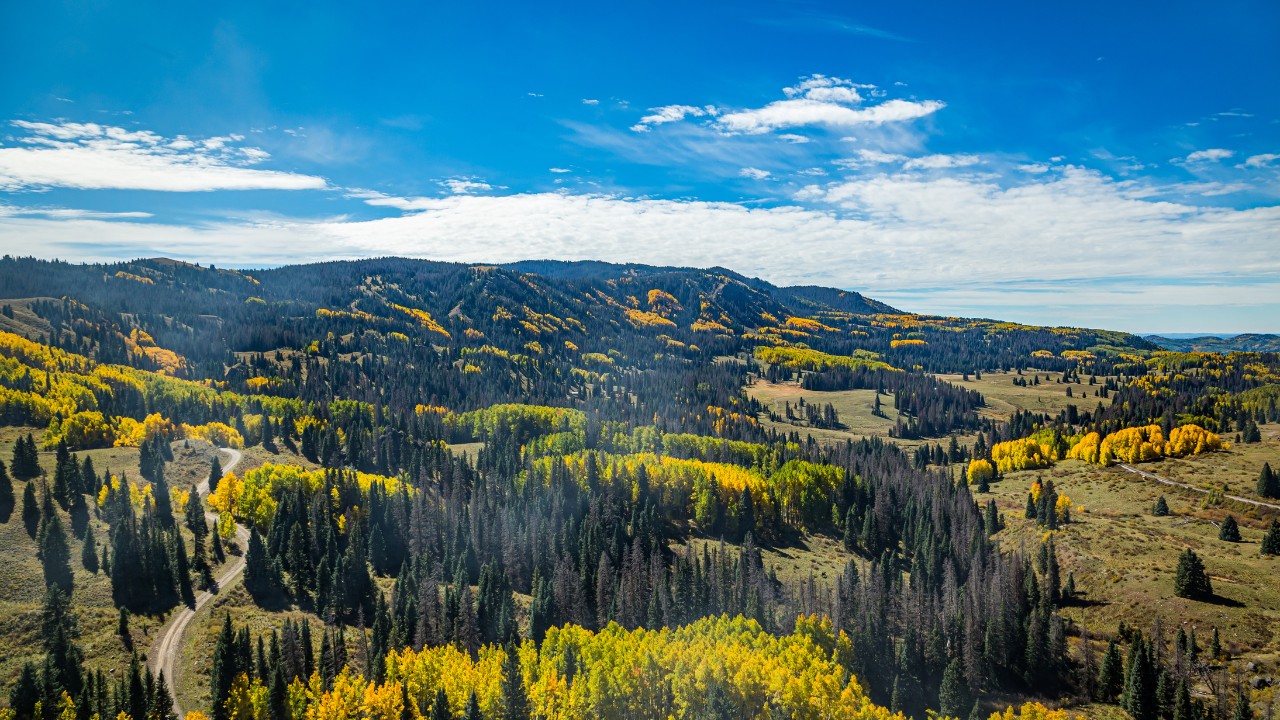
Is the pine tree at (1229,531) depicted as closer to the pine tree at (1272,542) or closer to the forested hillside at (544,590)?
the pine tree at (1272,542)

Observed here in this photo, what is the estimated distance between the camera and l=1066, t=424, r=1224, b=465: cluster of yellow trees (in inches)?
7092

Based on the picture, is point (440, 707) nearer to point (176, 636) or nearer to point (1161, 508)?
point (176, 636)

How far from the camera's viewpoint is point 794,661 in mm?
81875

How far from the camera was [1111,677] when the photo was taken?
8969 cm

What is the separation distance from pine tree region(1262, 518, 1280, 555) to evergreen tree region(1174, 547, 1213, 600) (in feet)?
81.3

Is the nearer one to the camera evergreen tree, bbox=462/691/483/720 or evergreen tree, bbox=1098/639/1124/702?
evergreen tree, bbox=462/691/483/720

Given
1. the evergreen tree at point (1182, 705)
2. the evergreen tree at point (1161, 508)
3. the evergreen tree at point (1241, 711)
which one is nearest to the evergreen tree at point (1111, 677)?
the evergreen tree at point (1182, 705)

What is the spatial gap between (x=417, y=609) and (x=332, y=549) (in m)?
30.4

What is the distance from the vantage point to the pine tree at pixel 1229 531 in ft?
410

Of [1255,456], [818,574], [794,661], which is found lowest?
[818,574]

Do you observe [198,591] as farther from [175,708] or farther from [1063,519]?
[1063,519]

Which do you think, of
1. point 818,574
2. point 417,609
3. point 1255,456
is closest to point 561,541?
point 417,609

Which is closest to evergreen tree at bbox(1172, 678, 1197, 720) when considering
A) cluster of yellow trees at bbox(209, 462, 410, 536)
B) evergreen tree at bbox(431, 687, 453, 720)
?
evergreen tree at bbox(431, 687, 453, 720)

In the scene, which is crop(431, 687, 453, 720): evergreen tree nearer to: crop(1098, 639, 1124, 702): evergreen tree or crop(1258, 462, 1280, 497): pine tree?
crop(1098, 639, 1124, 702): evergreen tree
